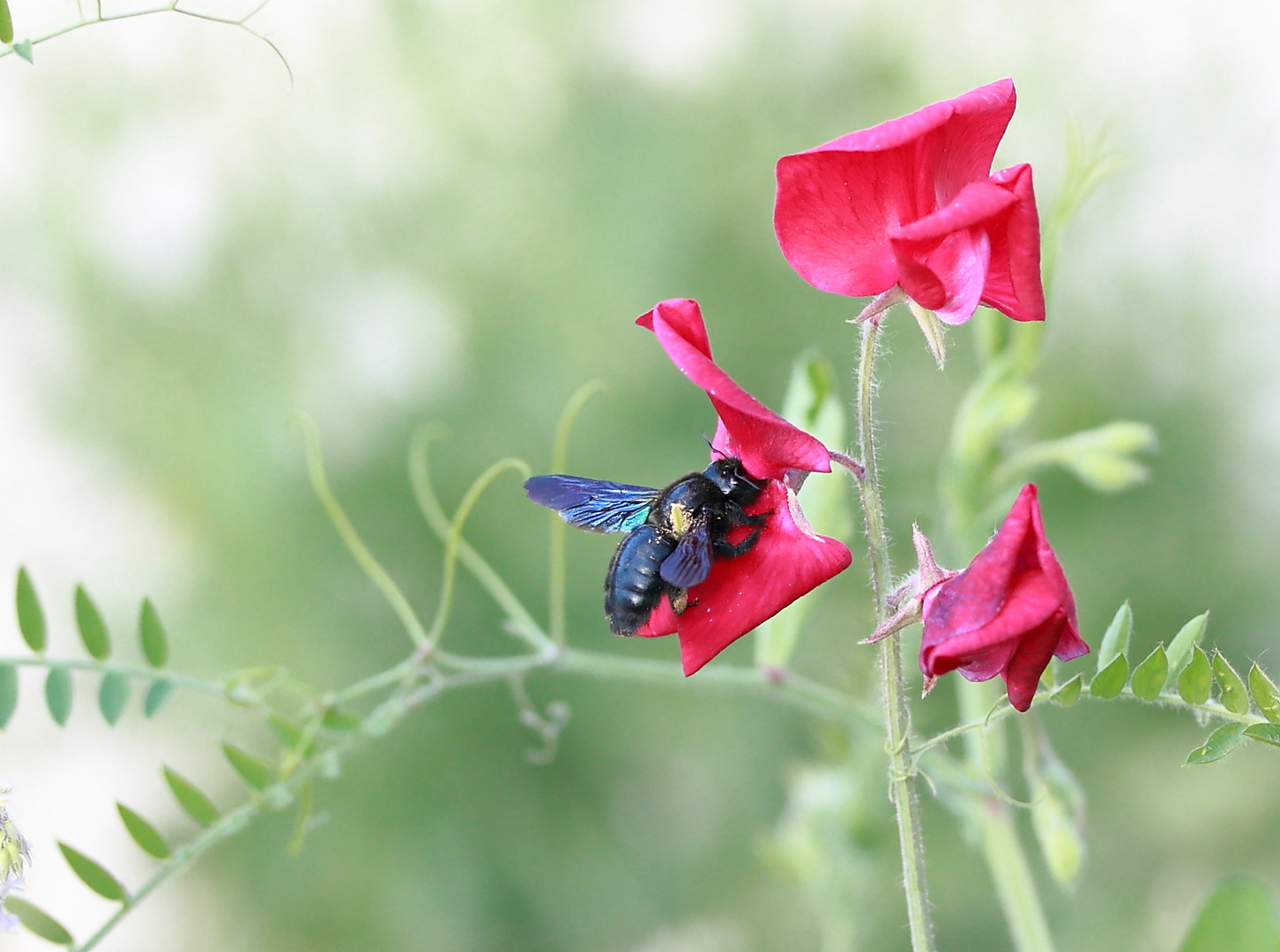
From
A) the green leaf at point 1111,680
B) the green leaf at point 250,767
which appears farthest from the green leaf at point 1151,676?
the green leaf at point 250,767

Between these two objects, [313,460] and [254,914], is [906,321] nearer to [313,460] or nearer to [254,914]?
[313,460]

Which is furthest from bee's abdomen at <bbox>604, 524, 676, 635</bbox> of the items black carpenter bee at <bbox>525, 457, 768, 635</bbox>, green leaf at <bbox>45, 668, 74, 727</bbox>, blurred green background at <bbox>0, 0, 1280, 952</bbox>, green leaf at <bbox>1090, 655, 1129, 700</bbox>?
blurred green background at <bbox>0, 0, 1280, 952</bbox>

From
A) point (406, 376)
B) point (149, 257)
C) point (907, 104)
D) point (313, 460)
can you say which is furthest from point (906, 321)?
point (149, 257)

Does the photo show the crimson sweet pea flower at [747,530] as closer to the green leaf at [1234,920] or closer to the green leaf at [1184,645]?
the green leaf at [1184,645]

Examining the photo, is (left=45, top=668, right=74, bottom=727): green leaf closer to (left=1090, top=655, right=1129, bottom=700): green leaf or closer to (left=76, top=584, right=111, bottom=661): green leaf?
(left=76, top=584, right=111, bottom=661): green leaf

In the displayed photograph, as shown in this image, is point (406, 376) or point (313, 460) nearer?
point (313, 460)

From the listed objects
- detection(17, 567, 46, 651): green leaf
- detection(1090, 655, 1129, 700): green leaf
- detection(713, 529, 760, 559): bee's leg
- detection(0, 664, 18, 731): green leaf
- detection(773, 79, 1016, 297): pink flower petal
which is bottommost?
detection(1090, 655, 1129, 700): green leaf
